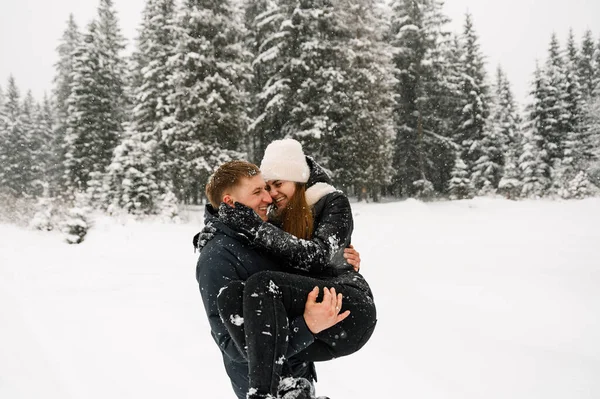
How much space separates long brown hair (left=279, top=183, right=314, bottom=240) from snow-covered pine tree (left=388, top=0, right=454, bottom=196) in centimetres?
2436

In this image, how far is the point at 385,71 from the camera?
69.9 ft

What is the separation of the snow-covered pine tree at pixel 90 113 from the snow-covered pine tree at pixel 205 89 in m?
8.96

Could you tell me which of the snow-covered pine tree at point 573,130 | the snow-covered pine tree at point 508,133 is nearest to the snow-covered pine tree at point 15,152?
the snow-covered pine tree at point 508,133

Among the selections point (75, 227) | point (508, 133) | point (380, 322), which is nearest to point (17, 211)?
Answer: point (75, 227)

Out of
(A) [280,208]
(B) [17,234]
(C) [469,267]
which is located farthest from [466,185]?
(A) [280,208]

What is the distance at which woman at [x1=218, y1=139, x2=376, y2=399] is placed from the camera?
204 centimetres

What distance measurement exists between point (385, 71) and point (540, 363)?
18.7 metres

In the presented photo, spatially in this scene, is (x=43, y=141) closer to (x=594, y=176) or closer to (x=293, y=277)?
(x=293, y=277)

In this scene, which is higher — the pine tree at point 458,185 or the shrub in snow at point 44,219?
the pine tree at point 458,185

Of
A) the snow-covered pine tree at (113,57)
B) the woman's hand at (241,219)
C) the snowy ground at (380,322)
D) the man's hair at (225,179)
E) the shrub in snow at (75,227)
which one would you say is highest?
the snow-covered pine tree at (113,57)

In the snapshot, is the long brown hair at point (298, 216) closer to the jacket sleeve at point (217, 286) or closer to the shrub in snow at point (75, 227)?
the jacket sleeve at point (217, 286)

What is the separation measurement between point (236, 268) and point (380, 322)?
4.47m

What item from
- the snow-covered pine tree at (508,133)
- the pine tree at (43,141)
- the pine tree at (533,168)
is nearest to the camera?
the pine tree at (533,168)

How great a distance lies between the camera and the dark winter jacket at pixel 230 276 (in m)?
2.19
